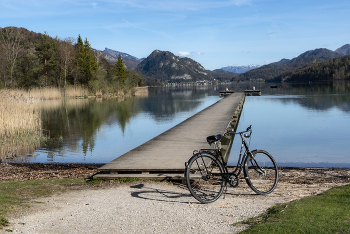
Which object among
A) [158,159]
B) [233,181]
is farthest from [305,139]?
[233,181]

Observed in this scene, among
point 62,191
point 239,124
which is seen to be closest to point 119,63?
point 239,124

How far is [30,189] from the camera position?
5879 millimetres

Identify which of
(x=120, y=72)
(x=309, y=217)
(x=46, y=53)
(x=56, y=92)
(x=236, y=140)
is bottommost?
(x=236, y=140)

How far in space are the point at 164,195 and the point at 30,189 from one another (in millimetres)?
2513

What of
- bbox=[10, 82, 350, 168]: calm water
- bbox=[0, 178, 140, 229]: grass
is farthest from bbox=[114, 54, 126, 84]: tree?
bbox=[0, 178, 140, 229]: grass

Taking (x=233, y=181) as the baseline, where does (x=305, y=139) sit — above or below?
below

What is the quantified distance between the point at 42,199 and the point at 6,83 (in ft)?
134

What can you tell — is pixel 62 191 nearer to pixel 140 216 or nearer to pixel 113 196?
pixel 113 196

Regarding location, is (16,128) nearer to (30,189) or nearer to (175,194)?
(30,189)

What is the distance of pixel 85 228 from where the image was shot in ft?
13.4

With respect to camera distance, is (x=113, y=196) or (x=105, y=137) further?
(x=105, y=137)


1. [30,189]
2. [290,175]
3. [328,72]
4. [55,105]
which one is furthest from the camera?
[328,72]

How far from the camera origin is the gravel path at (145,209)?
13.3 feet

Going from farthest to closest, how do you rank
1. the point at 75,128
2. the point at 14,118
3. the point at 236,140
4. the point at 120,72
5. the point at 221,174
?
1. the point at 120,72
2. the point at 75,128
3. the point at 14,118
4. the point at 236,140
5. the point at 221,174
